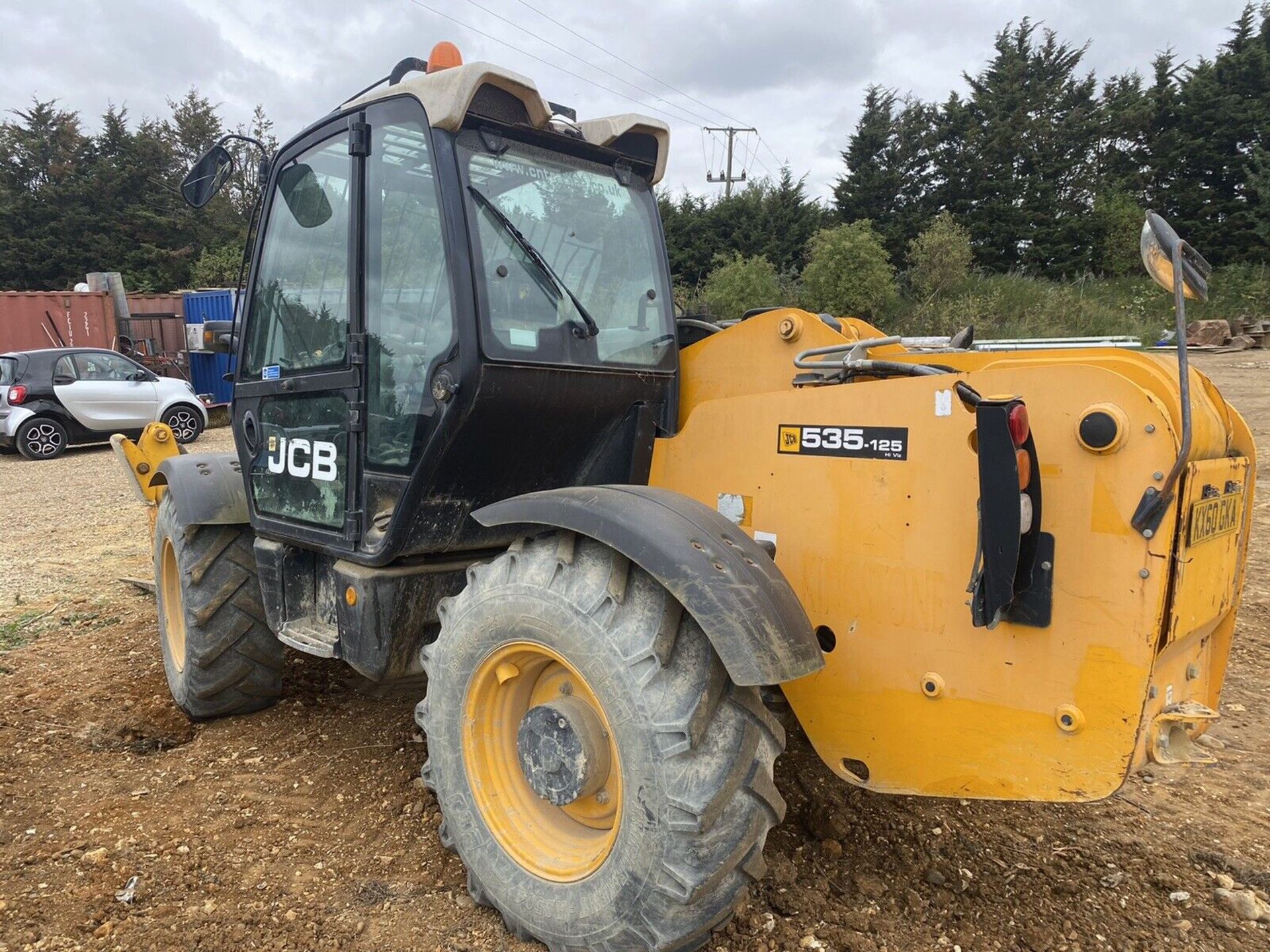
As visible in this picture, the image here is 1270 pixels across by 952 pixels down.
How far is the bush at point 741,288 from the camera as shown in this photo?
22.7 metres

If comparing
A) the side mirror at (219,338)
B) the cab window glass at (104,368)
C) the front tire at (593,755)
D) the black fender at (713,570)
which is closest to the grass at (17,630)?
the side mirror at (219,338)

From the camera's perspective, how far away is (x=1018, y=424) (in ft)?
6.16

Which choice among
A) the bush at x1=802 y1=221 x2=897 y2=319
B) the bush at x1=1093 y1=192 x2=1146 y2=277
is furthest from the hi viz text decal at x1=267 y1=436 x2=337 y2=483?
the bush at x1=1093 y1=192 x2=1146 y2=277

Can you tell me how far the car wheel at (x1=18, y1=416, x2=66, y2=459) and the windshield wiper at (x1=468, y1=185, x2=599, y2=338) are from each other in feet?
44.5

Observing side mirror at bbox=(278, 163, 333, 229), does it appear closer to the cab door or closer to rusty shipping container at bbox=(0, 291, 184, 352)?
the cab door

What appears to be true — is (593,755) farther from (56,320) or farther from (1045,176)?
(1045,176)

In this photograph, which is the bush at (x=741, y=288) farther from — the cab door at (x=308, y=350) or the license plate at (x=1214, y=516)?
the license plate at (x=1214, y=516)

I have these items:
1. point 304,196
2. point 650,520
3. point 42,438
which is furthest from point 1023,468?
point 42,438

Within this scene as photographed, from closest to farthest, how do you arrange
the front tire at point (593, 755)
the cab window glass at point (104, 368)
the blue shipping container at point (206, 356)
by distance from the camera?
the front tire at point (593, 755), the cab window glass at point (104, 368), the blue shipping container at point (206, 356)

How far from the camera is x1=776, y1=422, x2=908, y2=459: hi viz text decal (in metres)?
2.22

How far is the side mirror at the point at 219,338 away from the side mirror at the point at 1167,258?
3312 mm

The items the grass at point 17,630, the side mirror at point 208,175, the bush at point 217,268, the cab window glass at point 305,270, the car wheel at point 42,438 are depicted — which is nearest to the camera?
the cab window glass at point 305,270

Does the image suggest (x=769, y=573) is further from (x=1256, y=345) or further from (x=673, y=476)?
(x=1256, y=345)

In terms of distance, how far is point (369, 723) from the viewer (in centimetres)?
383
